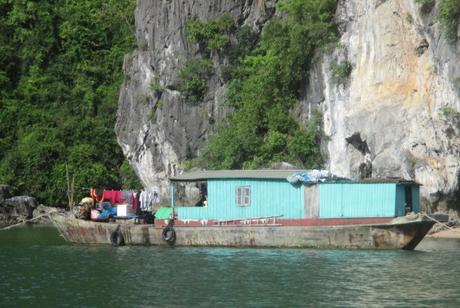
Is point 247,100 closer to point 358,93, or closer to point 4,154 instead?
point 358,93

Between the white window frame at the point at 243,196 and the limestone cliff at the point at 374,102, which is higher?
the limestone cliff at the point at 374,102

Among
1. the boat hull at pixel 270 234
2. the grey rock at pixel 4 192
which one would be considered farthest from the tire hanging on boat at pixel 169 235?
the grey rock at pixel 4 192

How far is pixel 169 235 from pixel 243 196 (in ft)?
9.40

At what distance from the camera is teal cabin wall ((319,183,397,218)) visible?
26125 millimetres

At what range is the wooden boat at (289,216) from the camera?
1021 inches

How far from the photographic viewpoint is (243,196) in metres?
27.8

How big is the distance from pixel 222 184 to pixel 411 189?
6.03m

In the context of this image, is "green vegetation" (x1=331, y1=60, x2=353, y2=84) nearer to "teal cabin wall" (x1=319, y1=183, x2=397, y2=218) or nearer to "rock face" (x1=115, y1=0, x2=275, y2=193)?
→ "rock face" (x1=115, y1=0, x2=275, y2=193)

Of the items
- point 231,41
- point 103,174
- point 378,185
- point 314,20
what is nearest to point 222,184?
point 378,185

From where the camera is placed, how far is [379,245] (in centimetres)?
2591

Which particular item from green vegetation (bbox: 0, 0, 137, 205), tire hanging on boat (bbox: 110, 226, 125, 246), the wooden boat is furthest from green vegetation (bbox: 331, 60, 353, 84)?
green vegetation (bbox: 0, 0, 137, 205)

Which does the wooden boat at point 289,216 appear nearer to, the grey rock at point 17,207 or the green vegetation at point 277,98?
the green vegetation at point 277,98

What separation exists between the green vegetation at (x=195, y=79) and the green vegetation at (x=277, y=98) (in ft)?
5.02

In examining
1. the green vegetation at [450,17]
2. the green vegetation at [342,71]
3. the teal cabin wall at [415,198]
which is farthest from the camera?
the green vegetation at [342,71]
